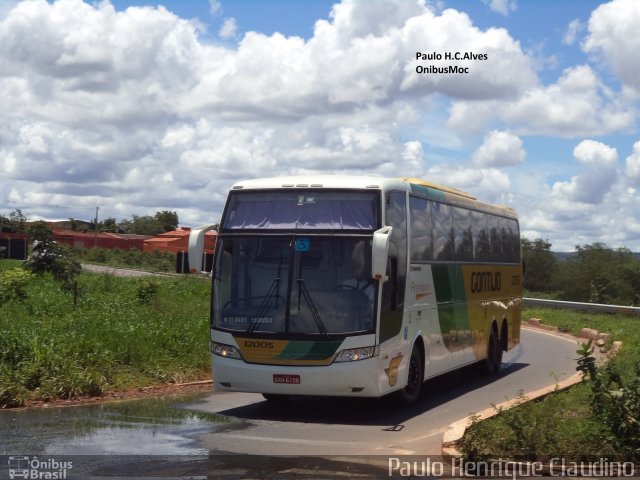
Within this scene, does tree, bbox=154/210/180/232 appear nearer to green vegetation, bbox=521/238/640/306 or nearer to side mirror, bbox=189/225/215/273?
green vegetation, bbox=521/238/640/306

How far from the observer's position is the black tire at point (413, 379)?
14488 millimetres

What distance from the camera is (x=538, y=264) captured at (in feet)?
297

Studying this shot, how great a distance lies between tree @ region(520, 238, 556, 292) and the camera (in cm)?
8857

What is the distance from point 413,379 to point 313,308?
2743 mm

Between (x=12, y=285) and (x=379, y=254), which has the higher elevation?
(x=379, y=254)

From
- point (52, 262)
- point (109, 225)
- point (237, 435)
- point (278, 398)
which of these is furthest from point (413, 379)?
point (109, 225)

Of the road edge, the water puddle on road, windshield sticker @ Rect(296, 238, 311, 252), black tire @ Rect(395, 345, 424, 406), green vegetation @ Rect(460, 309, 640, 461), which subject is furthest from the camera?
black tire @ Rect(395, 345, 424, 406)

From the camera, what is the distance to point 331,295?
13.0 metres

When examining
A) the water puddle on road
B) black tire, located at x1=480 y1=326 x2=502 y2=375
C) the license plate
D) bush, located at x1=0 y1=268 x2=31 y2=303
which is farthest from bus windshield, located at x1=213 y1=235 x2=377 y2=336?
bush, located at x1=0 y1=268 x2=31 y2=303

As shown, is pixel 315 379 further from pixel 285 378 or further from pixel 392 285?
pixel 392 285

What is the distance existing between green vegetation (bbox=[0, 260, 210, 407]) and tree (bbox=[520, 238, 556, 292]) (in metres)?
66.6

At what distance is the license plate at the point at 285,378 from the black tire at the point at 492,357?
7.77 meters

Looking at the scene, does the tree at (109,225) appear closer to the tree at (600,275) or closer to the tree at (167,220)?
the tree at (167,220)

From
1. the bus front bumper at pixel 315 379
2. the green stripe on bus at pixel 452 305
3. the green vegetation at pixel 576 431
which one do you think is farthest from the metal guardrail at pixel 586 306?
the green vegetation at pixel 576 431
